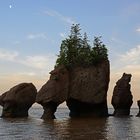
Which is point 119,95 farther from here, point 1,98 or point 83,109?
point 1,98

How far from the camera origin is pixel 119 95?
303 feet

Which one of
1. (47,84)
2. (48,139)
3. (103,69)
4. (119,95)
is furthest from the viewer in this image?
(119,95)

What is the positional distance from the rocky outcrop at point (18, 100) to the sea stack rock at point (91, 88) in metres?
8.79

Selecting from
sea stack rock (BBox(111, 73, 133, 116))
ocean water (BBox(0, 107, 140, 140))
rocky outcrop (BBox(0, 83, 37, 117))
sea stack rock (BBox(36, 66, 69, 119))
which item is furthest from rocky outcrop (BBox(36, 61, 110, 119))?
ocean water (BBox(0, 107, 140, 140))

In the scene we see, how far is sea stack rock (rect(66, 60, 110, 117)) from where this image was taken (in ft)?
265

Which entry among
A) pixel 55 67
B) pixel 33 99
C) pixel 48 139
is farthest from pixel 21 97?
pixel 48 139

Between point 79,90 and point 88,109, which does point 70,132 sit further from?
point 88,109

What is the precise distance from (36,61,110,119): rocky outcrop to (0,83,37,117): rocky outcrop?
6549 mm

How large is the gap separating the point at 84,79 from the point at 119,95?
14.2m

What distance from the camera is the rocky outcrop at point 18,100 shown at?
270 feet

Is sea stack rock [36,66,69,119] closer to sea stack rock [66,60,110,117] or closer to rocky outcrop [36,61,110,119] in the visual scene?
rocky outcrop [36,61,110,119]

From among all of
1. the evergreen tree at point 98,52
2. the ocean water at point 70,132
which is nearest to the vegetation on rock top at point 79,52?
Answer: the evergreen tree at point 98,52

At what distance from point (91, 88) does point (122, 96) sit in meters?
13.6

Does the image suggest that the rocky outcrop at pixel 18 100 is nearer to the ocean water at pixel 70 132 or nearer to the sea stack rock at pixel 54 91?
the sea stack rock at pixel 54 91
